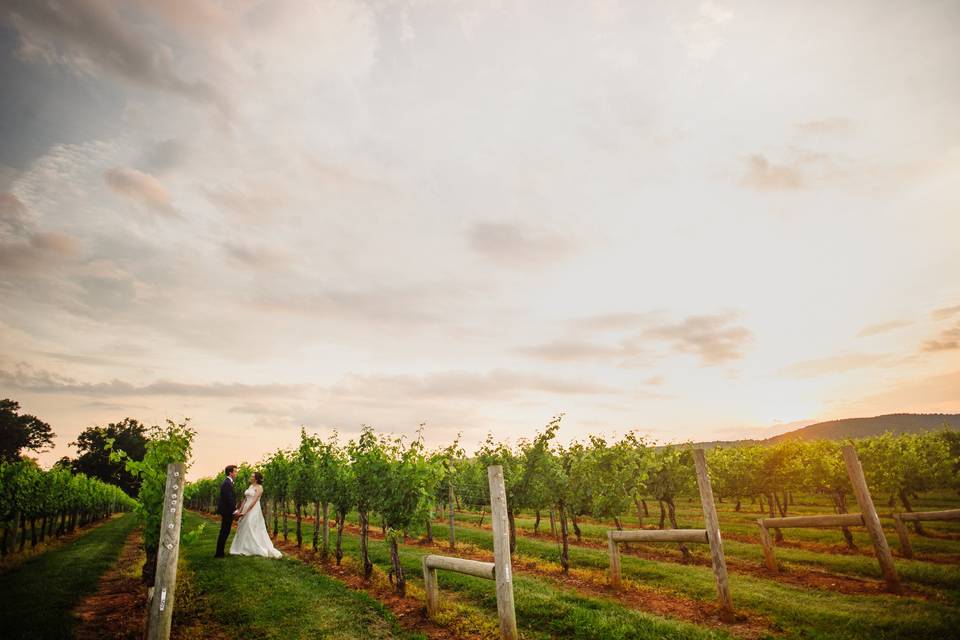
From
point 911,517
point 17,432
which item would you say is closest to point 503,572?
point 911,517

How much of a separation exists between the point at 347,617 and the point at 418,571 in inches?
239

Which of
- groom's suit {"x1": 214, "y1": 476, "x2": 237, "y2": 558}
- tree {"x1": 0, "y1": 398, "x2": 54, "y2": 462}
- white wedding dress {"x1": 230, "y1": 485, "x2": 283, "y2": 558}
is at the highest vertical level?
tree {"x1": 0, "y1": 398, "x2": 54, "y2": 462}

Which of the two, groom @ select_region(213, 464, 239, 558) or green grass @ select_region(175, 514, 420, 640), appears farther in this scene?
groom @ select_region(213, 464, 239, 558)

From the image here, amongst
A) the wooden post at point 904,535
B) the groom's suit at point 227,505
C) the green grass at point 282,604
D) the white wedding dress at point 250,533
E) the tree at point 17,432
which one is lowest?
the wooden post at point 904,535

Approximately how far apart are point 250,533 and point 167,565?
12227mm

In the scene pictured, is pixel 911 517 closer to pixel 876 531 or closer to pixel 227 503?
pixel 876 531

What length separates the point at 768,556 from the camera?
1518 centimetres

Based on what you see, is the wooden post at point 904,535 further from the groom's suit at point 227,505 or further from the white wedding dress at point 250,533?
the groom's suit at point 227,505

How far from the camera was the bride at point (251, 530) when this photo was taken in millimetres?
16938

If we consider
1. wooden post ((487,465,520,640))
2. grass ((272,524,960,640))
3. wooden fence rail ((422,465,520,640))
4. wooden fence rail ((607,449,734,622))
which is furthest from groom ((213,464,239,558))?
wooden fence rail ((607,449,734,622))

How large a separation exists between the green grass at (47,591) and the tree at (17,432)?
6657 cm

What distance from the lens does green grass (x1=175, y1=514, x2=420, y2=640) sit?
9172 mm

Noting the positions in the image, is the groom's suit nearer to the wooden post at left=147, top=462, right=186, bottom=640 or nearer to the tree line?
the tree line

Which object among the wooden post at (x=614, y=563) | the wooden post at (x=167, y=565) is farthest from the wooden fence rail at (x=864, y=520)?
the wooden post at (x=167, y=565)
